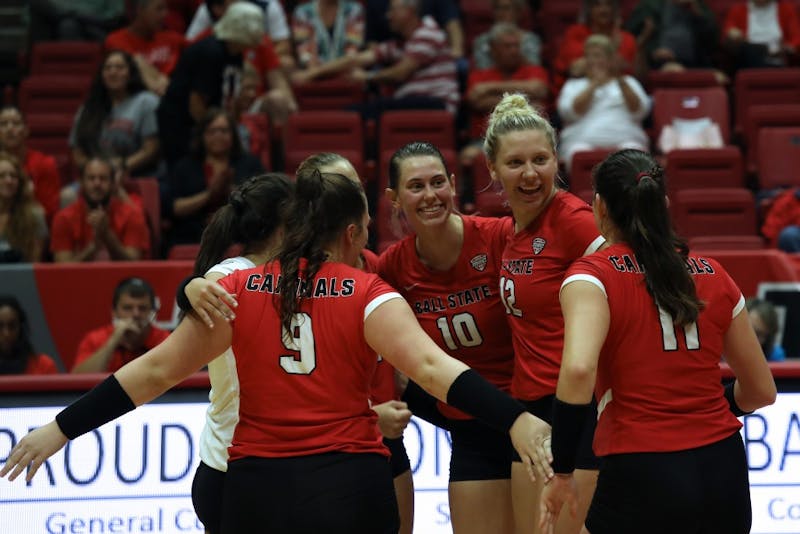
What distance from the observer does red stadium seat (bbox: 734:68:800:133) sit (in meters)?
9.87

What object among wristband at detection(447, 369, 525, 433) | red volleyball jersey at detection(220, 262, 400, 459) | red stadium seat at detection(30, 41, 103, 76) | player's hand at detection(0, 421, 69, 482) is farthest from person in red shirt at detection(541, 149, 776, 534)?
red stadium seat at detection(30, 41, 103, 76)

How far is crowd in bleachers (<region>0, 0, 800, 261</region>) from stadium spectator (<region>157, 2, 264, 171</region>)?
0.6 inches

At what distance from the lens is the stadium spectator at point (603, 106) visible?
30.2 feet

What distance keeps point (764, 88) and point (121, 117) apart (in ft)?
16.6

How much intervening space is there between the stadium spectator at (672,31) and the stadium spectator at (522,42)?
0.94m

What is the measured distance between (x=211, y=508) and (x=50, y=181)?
5.54 meters

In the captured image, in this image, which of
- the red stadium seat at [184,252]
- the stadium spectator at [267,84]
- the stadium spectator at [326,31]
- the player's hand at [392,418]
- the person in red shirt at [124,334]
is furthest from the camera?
the stadium spectator at [326,31]

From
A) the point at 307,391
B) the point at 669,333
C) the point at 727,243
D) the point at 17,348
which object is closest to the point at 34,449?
the point at 307,391

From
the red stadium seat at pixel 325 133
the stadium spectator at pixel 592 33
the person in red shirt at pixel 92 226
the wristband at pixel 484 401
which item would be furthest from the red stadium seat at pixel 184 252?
the wristband at pixel 484 401

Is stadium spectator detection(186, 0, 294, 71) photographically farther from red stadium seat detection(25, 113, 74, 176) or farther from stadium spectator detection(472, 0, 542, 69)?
stadium spectator detection(472, 0, 542, 69)

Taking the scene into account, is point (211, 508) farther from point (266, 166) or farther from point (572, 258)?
point (266, 166)

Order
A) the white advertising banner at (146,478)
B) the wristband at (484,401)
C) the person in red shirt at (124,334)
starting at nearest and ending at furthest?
the wristband at (484,401)
the white advertising banner at (146,478)
the person in red shirt at (124,334)

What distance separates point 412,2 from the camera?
1007 cm

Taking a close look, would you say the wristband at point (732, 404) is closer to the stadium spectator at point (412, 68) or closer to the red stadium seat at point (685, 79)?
the stadium spectator at point (412, 68)
